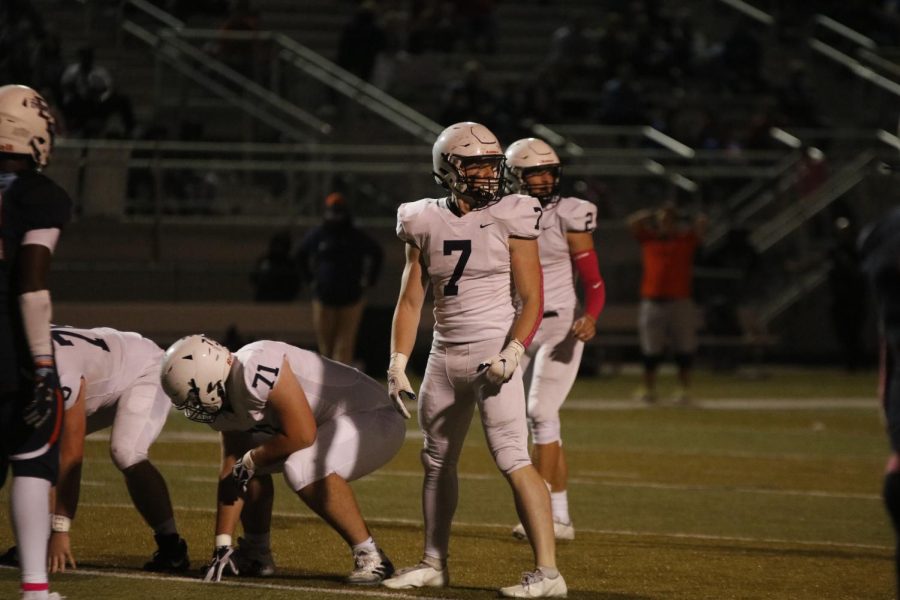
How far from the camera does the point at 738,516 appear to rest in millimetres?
8906

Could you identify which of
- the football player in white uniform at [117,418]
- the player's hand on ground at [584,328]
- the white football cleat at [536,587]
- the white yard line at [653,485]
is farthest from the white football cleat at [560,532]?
the white yard line at [653,485]

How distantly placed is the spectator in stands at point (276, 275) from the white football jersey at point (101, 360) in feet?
33.6

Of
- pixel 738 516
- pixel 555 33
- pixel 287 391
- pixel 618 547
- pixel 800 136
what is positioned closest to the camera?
pixel 287 391

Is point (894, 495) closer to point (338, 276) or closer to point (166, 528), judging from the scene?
point (166, 528)

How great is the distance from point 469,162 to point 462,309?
1.95ft

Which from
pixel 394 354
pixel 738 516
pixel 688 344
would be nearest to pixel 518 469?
pixel 394 354

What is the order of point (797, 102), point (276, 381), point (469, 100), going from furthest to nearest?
point (797, 102) < point (469, 100) < point (276, 381)

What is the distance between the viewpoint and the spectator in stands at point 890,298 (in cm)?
432

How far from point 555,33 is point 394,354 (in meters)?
18.6

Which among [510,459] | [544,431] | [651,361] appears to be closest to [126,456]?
[510,459]

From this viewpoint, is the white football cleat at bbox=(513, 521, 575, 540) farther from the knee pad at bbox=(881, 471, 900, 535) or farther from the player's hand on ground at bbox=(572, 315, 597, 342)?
the knee pad at bbox=(881, 471, 900, 535)

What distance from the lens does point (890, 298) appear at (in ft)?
14.4

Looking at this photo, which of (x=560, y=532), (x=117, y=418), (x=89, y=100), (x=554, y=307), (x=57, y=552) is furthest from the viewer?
(x=89, y=100)

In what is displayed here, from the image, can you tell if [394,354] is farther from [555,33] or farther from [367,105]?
[555,33]
